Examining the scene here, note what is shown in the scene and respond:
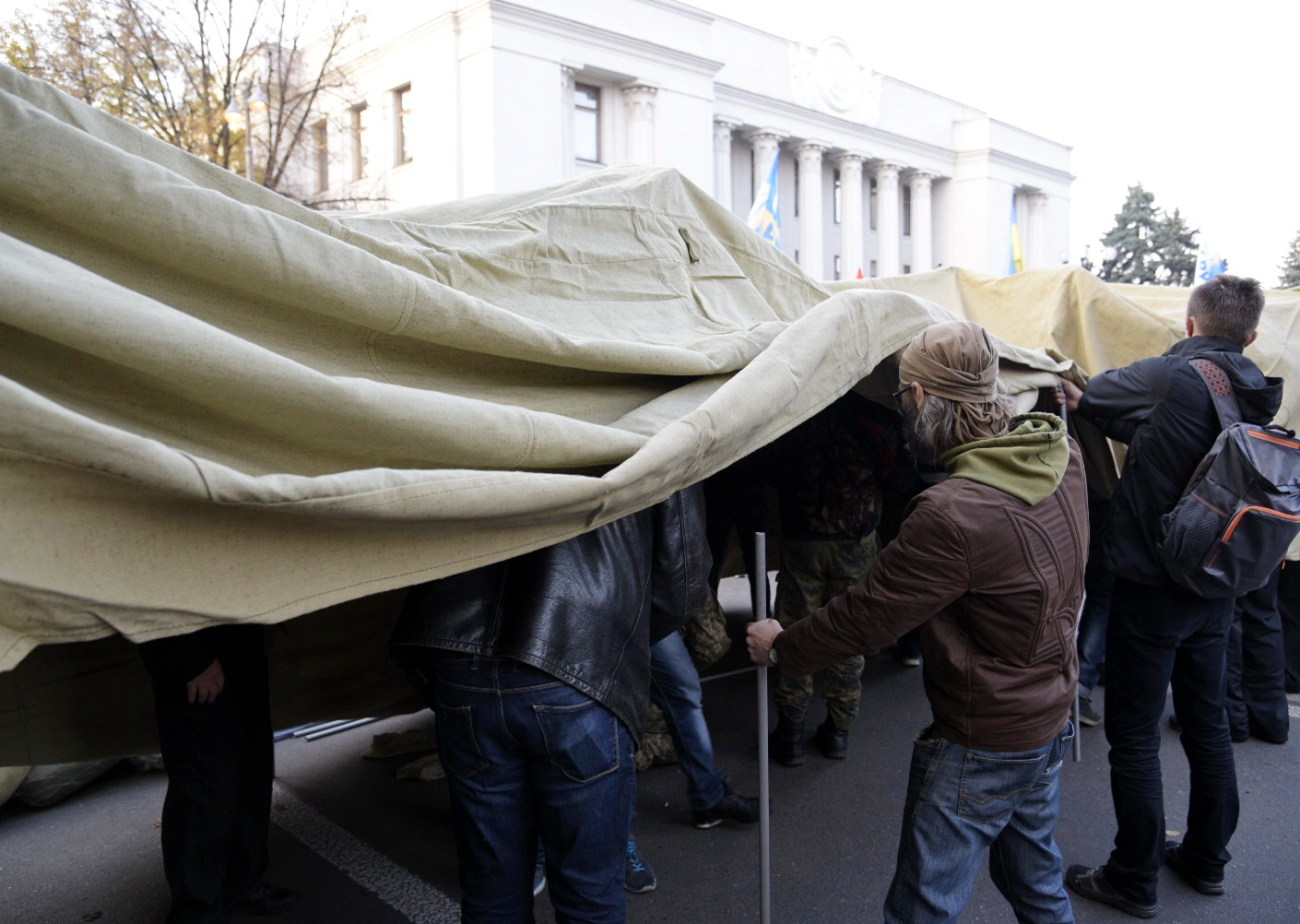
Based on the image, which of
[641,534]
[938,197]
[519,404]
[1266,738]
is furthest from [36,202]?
[938,197]

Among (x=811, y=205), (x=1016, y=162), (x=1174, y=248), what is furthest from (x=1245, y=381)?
(x=1016, y=162)

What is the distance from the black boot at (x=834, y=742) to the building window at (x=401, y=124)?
1085 inches

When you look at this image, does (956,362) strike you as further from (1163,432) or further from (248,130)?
(248,130)

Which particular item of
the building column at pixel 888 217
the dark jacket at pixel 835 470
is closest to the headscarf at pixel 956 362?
the dark jacket at pixel 835 470

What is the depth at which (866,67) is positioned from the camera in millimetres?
37406

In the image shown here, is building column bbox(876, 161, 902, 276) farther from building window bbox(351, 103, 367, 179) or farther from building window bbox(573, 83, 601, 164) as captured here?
building window bbox(351, 103, 367, 179)

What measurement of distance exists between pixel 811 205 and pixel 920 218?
7.79 m

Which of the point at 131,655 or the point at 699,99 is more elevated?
the point at 699,99

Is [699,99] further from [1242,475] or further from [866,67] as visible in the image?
[1242,475]

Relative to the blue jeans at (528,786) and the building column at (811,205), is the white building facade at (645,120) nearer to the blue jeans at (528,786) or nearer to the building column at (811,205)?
the building column at (811,205)

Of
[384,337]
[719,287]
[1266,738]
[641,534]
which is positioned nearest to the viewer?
[384,337]

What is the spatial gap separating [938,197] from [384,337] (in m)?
45.6

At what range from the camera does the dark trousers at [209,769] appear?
9.20 ft

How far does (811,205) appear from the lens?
1412 inches
